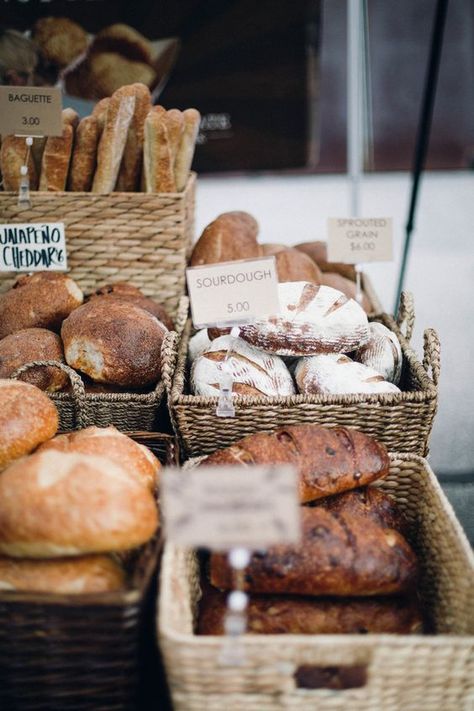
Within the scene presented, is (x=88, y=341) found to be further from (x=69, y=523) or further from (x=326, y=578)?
(x=326, y=578)

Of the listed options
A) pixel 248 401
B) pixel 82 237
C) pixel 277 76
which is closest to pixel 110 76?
pixel 277 76

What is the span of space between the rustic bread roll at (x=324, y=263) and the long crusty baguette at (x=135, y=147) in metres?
0.74

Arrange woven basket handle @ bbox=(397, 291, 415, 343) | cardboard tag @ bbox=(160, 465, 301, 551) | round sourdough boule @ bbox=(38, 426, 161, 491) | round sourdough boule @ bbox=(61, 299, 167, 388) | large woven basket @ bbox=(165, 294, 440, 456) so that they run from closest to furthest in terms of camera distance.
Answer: cardboard tag @ bbox=(160, 465, 301, 551) < round sourdough boule @ bbox=(38, 426, 161, 491) < large woven basket @ bbox=(165, 294, 440, 456) < round sourdough boule @ bbox=(61, 299, 167, 388) < woven basket handle @ bbox=(397, 291, 415, 343)

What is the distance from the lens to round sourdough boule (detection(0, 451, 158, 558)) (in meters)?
1.02

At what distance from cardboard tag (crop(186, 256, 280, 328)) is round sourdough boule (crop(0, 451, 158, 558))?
22.9 inches

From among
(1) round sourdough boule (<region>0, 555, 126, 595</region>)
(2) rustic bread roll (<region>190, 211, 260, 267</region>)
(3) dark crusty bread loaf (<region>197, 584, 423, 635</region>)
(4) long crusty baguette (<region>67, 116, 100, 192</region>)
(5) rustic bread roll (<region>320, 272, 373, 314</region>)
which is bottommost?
(3) dark crusty bread loaf (<region>197, 584, 423, 635</region>)

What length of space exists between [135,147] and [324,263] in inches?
32.2

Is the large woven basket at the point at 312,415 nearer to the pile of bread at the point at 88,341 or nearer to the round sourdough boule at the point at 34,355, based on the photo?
the pile of bread at the point at 88,341

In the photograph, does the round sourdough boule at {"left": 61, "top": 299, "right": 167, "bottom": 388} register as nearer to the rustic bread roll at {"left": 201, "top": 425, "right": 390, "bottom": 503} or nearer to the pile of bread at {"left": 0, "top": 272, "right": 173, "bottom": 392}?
the pile of bread at {"left": 0, "top": 272, "right": 173, "bottom": 392}

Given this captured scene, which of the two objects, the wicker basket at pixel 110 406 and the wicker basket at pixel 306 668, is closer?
the wicker basket at pixel 306 668

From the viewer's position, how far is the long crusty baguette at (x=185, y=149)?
206 centimetres

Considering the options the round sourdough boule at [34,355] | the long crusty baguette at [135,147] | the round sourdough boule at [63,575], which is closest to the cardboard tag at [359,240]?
the long crusty baguette at [135,147]

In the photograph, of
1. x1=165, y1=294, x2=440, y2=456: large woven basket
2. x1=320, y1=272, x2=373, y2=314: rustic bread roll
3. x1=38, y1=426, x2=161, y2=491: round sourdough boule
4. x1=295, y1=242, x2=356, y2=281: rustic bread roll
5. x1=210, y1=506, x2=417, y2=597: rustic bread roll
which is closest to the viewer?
x1=210, y1=506, x2=417, y2=597: rustic bread roll

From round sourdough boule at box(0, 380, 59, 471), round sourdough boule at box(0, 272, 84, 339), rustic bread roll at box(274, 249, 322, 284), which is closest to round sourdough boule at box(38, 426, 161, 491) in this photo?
round sourdough boule at box(0, 380, 59, 471)
